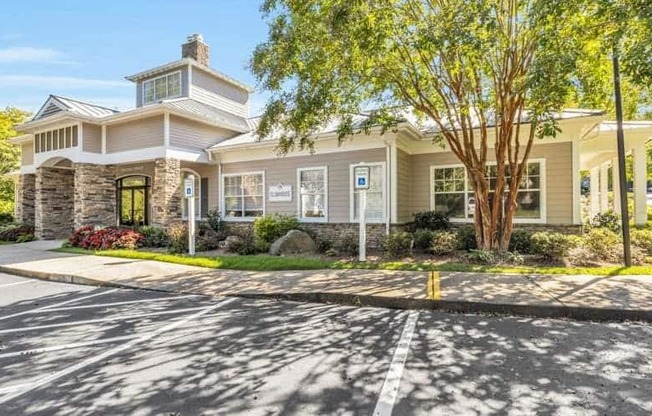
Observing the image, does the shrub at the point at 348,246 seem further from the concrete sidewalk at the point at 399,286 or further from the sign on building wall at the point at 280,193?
the sign on building wall at the point at 280,193

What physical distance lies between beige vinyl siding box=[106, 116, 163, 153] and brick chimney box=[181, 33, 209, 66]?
230 inches

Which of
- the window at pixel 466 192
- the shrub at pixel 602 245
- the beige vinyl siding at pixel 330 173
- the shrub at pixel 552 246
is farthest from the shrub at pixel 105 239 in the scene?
the shrub at pixel 602 245

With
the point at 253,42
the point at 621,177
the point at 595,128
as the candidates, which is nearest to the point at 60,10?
the point at 253,42

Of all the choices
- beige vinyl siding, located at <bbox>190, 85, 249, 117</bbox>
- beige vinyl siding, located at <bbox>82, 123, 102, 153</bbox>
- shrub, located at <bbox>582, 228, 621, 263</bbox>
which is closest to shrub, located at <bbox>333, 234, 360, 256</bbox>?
shrub, located at <bbox>582, 228, 621, 263</bbox>

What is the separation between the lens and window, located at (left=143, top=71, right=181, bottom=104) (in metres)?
17.2

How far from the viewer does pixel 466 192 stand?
Result: 11383mm

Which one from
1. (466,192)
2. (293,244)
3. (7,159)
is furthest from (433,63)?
(7,159)

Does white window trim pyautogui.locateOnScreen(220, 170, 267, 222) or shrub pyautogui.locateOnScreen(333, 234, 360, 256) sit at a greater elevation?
white window trim pyautogui.locateOnScreen(220, 170, 267, 222)

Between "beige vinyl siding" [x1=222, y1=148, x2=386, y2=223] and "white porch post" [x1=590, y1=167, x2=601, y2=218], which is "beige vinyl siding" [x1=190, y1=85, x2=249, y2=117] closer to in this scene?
"beige vinyl siding" [x1=222, y1=148, x2=386, y2=223]

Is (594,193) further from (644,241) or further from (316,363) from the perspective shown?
(316,363)

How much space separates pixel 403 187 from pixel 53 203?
1526cm

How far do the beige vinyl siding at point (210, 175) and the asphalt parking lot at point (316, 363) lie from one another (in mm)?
9524

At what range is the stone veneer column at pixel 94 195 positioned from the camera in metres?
13.8

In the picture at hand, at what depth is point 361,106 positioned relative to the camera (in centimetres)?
947
